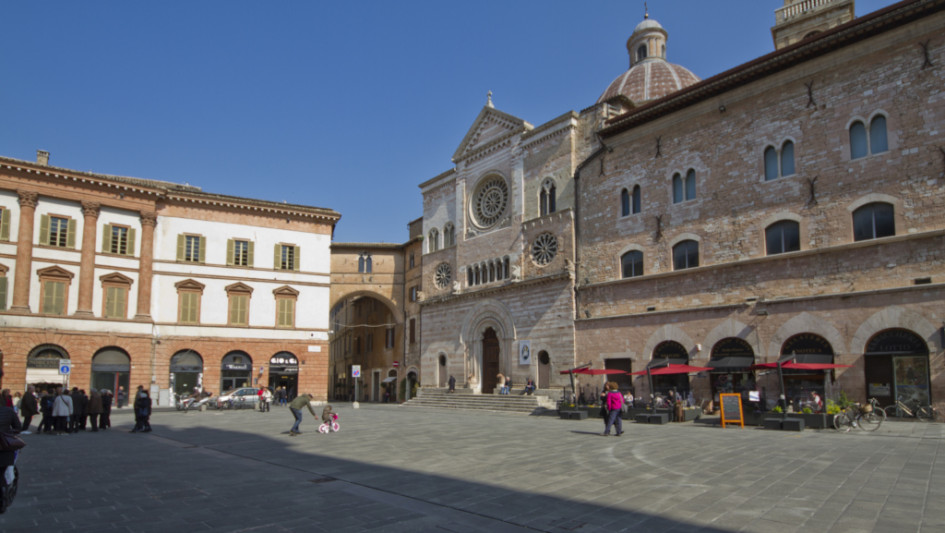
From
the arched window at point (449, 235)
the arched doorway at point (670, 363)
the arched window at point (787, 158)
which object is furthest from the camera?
the arched window at point (449, 235)

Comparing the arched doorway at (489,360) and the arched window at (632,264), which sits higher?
the arched window at (632,264)

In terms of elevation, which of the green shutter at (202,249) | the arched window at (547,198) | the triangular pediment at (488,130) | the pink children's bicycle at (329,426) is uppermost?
the triangular pediment at (488,130)

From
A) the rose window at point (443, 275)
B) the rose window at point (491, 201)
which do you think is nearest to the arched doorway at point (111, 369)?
the rose window at point (443, 275)

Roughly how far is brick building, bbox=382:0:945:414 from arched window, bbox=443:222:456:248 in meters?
4.01

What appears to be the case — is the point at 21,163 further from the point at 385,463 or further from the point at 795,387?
the point at 795,387

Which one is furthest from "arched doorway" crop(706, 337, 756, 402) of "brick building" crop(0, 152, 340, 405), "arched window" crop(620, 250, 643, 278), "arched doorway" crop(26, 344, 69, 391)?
"arched doorway" crop(26, 344, 69, 391)

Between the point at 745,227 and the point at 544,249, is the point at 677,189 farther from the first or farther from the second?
the point at 544,249

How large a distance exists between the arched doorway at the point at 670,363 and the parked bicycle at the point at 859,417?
766cm

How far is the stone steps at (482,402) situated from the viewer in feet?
104

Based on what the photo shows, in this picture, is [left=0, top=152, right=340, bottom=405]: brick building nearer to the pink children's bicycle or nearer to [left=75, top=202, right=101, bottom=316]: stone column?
[left=75, top=202, right=101, bottom=316]: stone column

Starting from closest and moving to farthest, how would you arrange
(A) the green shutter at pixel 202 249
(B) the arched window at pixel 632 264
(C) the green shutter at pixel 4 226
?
(B) the arched window at pixel 632 264 < (C) the green shutter at pixel 4 226 < (A) the green shutter at pixel 202 249

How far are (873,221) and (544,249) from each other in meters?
16.3

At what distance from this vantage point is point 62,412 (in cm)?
1970

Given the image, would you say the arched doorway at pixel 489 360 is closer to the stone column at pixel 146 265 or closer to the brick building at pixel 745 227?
the brick building at pixel 745 227
